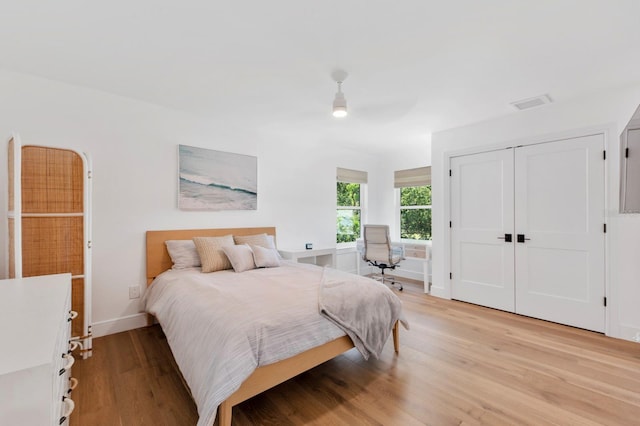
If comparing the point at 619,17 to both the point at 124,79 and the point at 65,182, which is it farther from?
the point at 65,182

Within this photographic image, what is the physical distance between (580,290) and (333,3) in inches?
143

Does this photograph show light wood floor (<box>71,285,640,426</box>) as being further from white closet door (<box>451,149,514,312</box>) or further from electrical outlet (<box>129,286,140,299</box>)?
white closet door (<box>451,149,514,312</box>)

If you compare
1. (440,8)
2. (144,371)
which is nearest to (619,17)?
(440,8)

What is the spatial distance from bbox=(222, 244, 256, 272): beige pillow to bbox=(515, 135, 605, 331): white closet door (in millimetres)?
3139

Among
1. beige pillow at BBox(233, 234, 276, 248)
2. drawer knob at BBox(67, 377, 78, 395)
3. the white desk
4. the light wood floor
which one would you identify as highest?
beige pillow at BBox(233, 234, 276, 248)

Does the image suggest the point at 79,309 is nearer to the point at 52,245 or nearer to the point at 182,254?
the point at 52,245

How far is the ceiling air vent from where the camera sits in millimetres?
2928

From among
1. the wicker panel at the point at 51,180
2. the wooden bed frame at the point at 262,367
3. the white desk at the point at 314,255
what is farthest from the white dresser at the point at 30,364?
the white desk at the point at 314,255

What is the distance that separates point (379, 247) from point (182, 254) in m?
2.78

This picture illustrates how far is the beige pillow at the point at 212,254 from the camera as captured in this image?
2896mm

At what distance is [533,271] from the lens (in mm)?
3346

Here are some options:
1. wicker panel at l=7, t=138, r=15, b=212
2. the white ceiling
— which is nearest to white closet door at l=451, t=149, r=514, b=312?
the white ceiling

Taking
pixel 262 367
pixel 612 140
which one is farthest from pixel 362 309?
pixel 612 140

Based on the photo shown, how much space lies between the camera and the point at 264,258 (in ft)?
10.1
